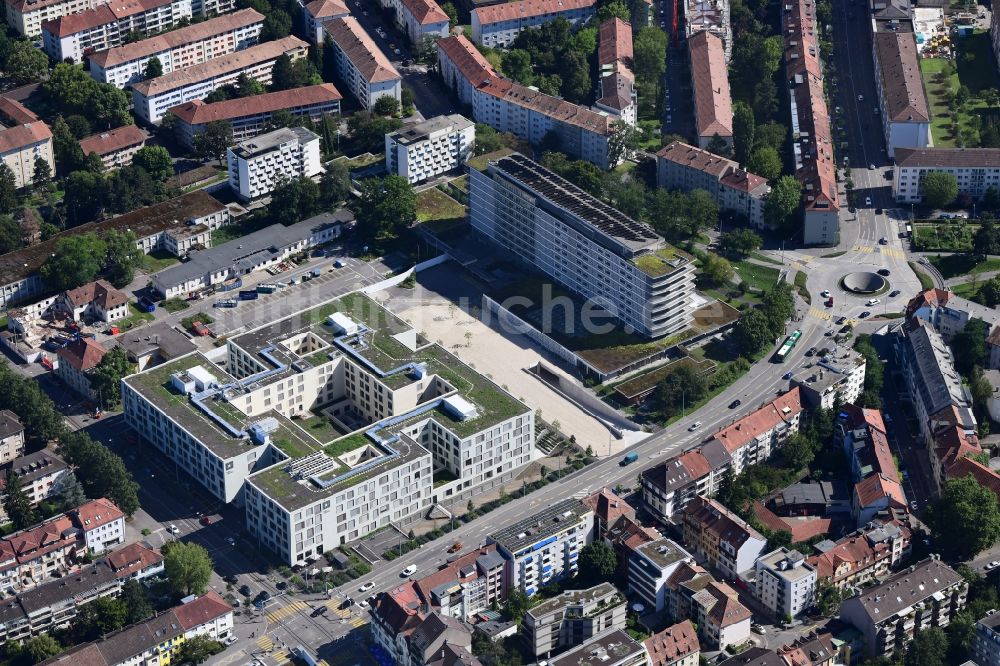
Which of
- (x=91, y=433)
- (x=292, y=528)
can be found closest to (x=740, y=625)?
(x=292, y=528)

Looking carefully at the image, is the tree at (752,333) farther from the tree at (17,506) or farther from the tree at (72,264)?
the tree at (17,506)

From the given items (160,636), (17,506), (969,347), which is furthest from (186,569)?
(969,347)

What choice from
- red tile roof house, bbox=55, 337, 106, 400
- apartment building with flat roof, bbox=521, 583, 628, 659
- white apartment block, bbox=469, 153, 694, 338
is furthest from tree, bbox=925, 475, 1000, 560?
red tile roof house, bbox=55, 337, 106, 400

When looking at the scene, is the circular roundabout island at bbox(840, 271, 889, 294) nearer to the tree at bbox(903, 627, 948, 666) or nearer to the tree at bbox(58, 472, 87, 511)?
the tree at bbox(903, 627, 948, 666)

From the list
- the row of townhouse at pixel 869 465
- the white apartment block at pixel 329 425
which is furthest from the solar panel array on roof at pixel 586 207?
the row of townhouse at pixel 869 465

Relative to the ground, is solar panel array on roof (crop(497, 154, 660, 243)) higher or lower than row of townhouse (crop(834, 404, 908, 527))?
higher
